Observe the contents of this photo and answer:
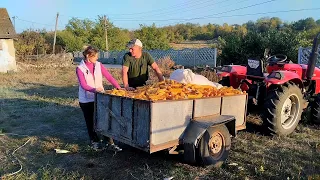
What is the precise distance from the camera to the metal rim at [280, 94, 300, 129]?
5.64 meters

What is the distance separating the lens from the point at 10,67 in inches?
838

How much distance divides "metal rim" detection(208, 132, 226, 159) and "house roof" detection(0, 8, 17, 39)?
2048 centimetres

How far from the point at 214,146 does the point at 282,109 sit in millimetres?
1917

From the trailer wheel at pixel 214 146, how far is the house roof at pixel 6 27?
2049 centimetres

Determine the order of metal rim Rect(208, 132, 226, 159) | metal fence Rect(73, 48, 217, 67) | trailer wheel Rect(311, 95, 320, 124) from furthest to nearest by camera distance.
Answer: metal fence Rect(73, 48, 217, 67), trailer wheel Rect(311, 95, 320, 124), metal rim Rect(208, 132, 226, 159)

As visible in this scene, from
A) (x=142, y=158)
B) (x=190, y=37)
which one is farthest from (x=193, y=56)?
(x=190, y=37)

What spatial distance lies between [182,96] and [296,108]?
291cm

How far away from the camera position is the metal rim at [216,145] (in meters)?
4.14

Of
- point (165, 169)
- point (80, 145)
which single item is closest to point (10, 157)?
point (80, 145)

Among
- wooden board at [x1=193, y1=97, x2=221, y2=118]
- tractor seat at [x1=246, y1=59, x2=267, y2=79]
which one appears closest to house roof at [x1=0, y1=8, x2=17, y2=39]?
tractor seat at [x1=246, y1=59, x2=267, y2=79]

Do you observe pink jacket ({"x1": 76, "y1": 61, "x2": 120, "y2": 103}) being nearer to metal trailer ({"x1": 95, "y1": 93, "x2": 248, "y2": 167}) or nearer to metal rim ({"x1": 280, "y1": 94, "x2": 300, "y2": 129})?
metal trailer ({"x1": 95, "y1": 93, "x2": 248, "y2": 167})

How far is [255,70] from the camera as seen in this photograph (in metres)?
5.95

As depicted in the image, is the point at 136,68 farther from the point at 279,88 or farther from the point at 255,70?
the point at 279,88

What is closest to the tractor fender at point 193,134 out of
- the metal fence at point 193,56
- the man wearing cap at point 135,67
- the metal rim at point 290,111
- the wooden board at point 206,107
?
the wooden board at point 206,107
